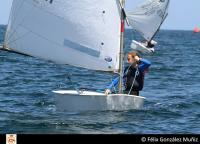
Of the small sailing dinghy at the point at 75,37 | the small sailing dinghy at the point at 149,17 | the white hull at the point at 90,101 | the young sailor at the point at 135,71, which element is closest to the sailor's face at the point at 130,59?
the young sailor at the point at 135,71

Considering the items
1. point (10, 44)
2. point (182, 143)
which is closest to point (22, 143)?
point (182, 143)

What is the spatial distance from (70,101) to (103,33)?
2.18m

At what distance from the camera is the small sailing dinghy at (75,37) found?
16328mm

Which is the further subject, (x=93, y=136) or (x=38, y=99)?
(x=38, y=99)

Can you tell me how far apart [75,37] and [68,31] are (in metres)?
0.26

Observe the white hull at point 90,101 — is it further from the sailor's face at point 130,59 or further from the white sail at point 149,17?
the white sail at point 149,17

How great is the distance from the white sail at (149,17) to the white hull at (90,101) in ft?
6.34

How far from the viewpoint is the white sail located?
17.0 m

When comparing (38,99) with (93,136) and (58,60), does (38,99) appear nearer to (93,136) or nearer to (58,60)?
(58,60)

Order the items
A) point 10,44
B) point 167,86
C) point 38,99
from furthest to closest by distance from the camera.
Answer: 1. point 167,86
2. point 38,99
3. point 10,44

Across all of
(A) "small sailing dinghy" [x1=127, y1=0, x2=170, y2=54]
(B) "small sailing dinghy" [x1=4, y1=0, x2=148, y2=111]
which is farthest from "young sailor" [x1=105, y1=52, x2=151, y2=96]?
(A) "small sailing dinghy" [x1=127, y1=0, x2=170, y2=54]

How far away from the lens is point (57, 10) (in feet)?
53.9

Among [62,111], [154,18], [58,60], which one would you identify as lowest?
[62,111]

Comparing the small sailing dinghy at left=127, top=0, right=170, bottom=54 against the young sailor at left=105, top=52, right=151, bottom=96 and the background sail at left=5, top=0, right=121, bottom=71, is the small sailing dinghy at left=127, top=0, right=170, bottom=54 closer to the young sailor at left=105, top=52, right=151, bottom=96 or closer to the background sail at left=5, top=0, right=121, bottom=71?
the background sail at left=5, top=0, right=121, bottom=71
